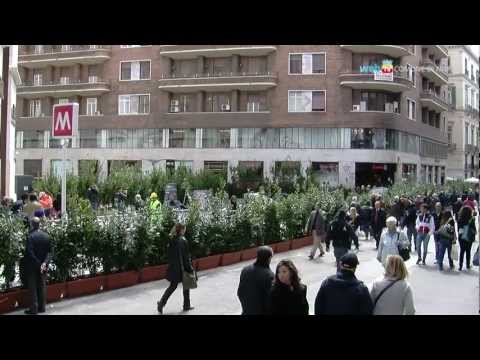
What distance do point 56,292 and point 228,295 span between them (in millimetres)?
3103

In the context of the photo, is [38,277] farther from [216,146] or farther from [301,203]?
[216,146]

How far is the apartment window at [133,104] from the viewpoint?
53.0 m

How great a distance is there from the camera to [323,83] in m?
48.0

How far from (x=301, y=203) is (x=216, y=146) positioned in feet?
107

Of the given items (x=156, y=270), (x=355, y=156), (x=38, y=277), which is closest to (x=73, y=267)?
(x=38, y=277)

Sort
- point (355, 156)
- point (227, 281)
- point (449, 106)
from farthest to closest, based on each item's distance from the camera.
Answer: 1. point (449, 106)
2. point (355, 156)
3. point (227, 281)

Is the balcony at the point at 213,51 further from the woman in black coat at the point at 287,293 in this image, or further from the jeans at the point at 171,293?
the woman in black coat at the point at 287,293

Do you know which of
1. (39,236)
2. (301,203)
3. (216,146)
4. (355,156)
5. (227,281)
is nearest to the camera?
(39,236)

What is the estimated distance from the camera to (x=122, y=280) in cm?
1137

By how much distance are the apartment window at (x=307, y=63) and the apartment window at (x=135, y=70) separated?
13575mm

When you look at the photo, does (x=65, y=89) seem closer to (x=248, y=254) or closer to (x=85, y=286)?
(x=248, y=254)

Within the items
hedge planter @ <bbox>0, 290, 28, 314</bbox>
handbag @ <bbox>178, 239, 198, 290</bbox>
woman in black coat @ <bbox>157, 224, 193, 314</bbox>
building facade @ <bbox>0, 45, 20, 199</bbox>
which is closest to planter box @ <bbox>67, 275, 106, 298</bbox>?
hedge planter @ <bbox>0, 290, 28, 314</bbox>

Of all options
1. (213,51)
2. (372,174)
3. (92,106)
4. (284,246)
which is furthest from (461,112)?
(284,246)
